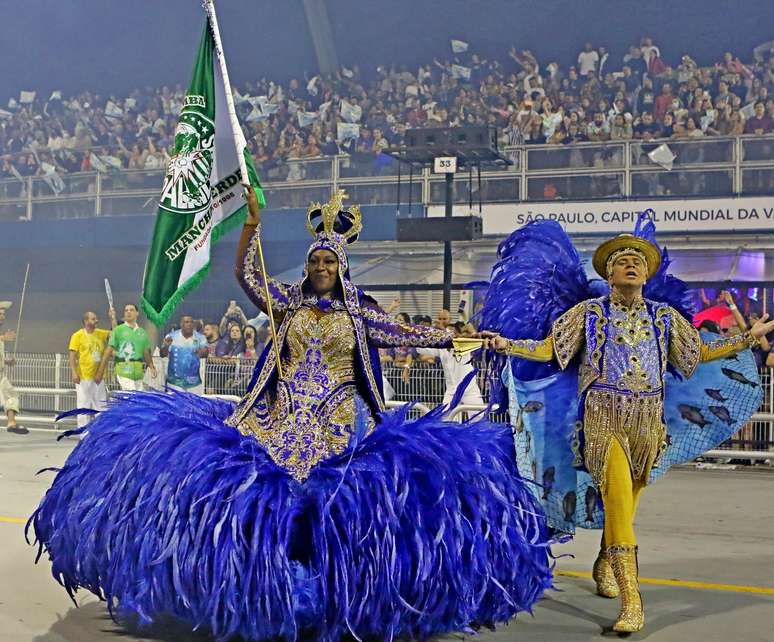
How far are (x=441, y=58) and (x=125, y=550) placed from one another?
16731mm

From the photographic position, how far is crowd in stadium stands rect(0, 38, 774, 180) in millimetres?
17078

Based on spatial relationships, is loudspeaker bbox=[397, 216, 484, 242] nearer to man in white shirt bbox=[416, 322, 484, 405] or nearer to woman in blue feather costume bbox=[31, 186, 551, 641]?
man in white shirt bbox=[416, 322, 484, 405]

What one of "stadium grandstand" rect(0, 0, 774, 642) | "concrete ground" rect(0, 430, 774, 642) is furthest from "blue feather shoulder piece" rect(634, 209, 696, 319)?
"stadium grandstand" rect(0, 0, 774, 642)

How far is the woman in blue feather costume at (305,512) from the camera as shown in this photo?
14.3 feet

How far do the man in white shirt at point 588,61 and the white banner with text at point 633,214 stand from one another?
3.53 metres

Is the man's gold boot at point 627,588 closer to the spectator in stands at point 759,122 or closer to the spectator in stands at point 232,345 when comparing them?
the spectator in stands at point 232,345

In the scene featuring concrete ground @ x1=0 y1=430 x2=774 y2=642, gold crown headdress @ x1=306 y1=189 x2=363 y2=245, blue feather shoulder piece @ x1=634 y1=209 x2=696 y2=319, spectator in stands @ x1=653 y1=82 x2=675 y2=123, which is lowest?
concrete ground @ x1=0 y1=430 x2=774 y2=642

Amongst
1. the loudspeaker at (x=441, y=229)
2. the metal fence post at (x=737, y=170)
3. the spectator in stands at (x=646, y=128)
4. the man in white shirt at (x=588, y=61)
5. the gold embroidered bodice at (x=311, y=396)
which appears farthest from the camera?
the man in white shirt at (x=588, y=61)

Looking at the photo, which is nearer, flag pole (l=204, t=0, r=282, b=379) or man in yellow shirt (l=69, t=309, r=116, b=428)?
flag pole (l=204, t=0, r=282, b=379)

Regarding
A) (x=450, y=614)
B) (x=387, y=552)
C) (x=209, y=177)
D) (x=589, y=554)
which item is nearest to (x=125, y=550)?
(x=387, y=552)

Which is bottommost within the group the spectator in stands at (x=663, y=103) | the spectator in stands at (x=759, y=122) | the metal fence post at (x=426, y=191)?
the metal fence post at (x=426, y=191)

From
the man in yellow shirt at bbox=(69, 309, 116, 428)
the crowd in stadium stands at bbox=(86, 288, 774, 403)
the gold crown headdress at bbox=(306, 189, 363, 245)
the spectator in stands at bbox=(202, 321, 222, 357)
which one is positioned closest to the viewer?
the gold crown headdress at bbox=(306, 189, 363, 245)

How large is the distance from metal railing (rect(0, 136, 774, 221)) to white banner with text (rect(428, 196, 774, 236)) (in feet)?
0.59

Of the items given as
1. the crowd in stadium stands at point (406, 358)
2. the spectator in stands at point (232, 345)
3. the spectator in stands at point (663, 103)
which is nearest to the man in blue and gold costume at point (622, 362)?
the crowd in stadium stands at point (406, 358)
